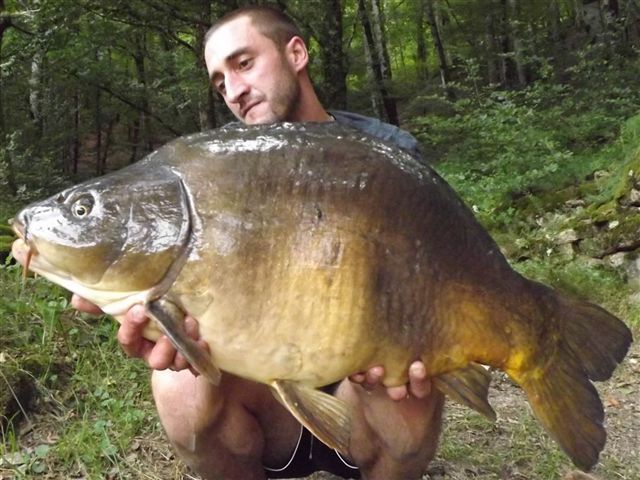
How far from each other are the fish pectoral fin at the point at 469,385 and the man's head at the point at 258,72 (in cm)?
112

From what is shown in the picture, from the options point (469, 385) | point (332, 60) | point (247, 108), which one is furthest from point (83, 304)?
point (332, 60)

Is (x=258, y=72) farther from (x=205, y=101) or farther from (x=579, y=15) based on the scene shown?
(x=579, y=15)

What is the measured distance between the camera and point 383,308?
1428 mm

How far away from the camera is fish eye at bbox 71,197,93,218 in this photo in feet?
4.42

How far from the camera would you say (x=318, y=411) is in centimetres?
141

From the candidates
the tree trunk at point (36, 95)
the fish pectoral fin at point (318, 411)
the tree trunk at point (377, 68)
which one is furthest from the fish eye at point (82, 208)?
the tree trunk at point (377, 68)

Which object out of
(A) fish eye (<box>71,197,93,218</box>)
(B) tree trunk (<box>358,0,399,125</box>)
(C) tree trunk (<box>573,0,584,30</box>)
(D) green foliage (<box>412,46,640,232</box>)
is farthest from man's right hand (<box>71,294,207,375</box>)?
(C) tree trunk (<box>573,0,584,30</box>)

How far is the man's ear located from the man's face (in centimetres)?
5

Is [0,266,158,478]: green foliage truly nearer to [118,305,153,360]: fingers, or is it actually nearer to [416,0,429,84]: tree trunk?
[118,305,153,360]: fingers

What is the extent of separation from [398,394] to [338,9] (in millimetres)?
7717

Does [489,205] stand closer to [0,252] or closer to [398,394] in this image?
[0,252]

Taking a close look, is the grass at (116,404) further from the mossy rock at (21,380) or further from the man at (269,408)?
the man at (269,408)

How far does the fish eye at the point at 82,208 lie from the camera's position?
1346 mm

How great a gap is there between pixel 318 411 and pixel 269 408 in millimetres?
A: 724
